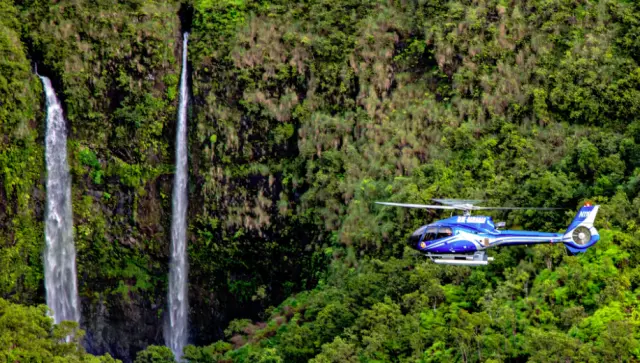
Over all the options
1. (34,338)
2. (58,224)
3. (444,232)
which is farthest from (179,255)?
(444,232)

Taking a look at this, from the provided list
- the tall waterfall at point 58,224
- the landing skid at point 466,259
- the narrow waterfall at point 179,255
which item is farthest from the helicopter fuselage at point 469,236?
the tall waterfall at point 58,224

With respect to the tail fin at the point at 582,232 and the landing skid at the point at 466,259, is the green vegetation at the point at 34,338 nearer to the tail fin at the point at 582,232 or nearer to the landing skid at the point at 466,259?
the landing skid at the point at 466,259

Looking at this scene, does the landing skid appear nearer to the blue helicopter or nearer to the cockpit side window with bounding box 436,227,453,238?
the blue helicopter

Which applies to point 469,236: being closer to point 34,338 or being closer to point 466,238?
point 466,238

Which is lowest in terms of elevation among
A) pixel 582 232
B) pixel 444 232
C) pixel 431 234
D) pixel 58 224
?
pixel 58 224

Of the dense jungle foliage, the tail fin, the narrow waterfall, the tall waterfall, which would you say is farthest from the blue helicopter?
the tall waterfall
